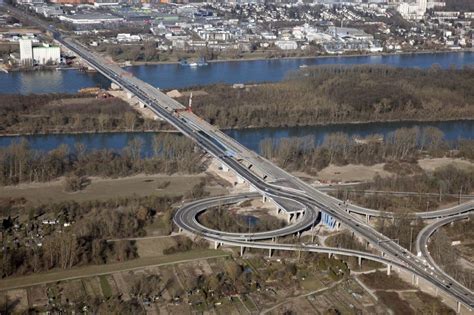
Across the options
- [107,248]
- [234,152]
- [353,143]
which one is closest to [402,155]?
[353,143]

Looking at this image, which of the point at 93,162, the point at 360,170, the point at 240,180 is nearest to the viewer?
the point at 240,180

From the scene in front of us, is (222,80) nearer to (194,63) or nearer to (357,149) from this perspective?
(194,63)

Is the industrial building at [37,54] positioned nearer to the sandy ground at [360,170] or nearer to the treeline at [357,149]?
the treeline at [357,149]

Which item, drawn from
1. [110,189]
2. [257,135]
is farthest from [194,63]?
[110,189]

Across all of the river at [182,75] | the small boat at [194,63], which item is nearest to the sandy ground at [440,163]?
the river at [182,75]

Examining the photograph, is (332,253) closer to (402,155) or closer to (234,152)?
(234,152)
